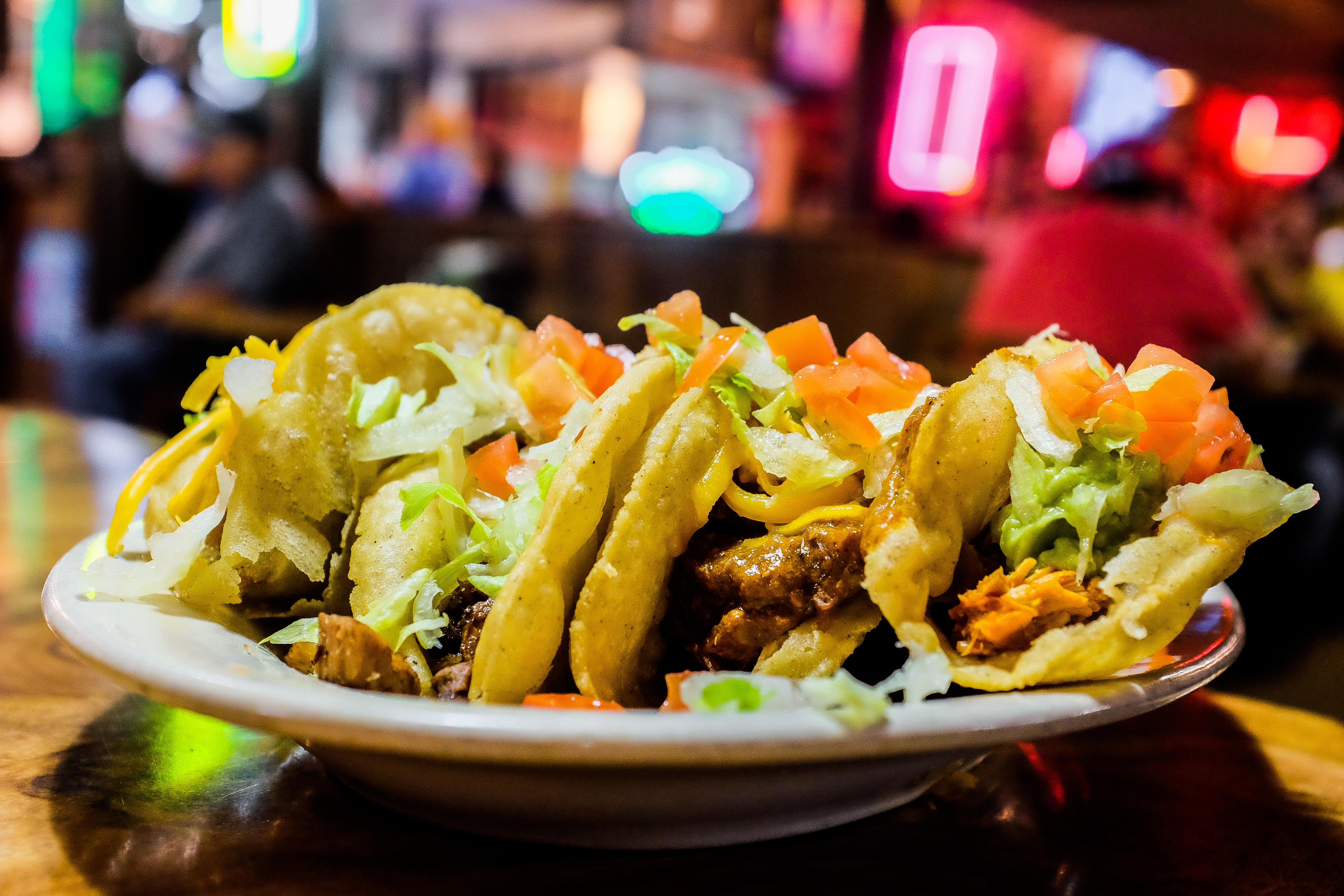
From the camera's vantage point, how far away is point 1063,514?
3.70 feet

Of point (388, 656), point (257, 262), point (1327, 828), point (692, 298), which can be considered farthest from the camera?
point (257, 262)

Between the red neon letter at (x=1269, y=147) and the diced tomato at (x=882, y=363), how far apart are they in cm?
1026

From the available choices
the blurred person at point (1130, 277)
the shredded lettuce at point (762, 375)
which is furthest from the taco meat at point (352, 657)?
the blurred person at point (1130, 277)

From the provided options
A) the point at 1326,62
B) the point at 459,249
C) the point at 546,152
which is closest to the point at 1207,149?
the point at 1326,62

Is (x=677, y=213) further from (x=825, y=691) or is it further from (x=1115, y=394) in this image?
(x=825, y=691)

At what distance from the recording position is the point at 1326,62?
8.46m

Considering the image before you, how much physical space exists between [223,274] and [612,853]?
22.4ft

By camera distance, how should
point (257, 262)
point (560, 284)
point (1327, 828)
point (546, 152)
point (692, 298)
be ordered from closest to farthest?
point (1327, 828), point (692, 298), point (257, 262), point (560, 284), point (546, 152)

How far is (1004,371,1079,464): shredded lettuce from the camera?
116cm

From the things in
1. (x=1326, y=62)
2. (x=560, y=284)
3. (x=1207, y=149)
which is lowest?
(x=560, y=284)

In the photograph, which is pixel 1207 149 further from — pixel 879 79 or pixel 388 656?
pixel 388 656

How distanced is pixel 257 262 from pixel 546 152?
8121 millimetres

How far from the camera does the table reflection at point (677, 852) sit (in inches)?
37.3

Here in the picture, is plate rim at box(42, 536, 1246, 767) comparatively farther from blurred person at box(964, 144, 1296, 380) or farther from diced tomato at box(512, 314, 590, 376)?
blurred person at box(964, 144, 1296, 380)
